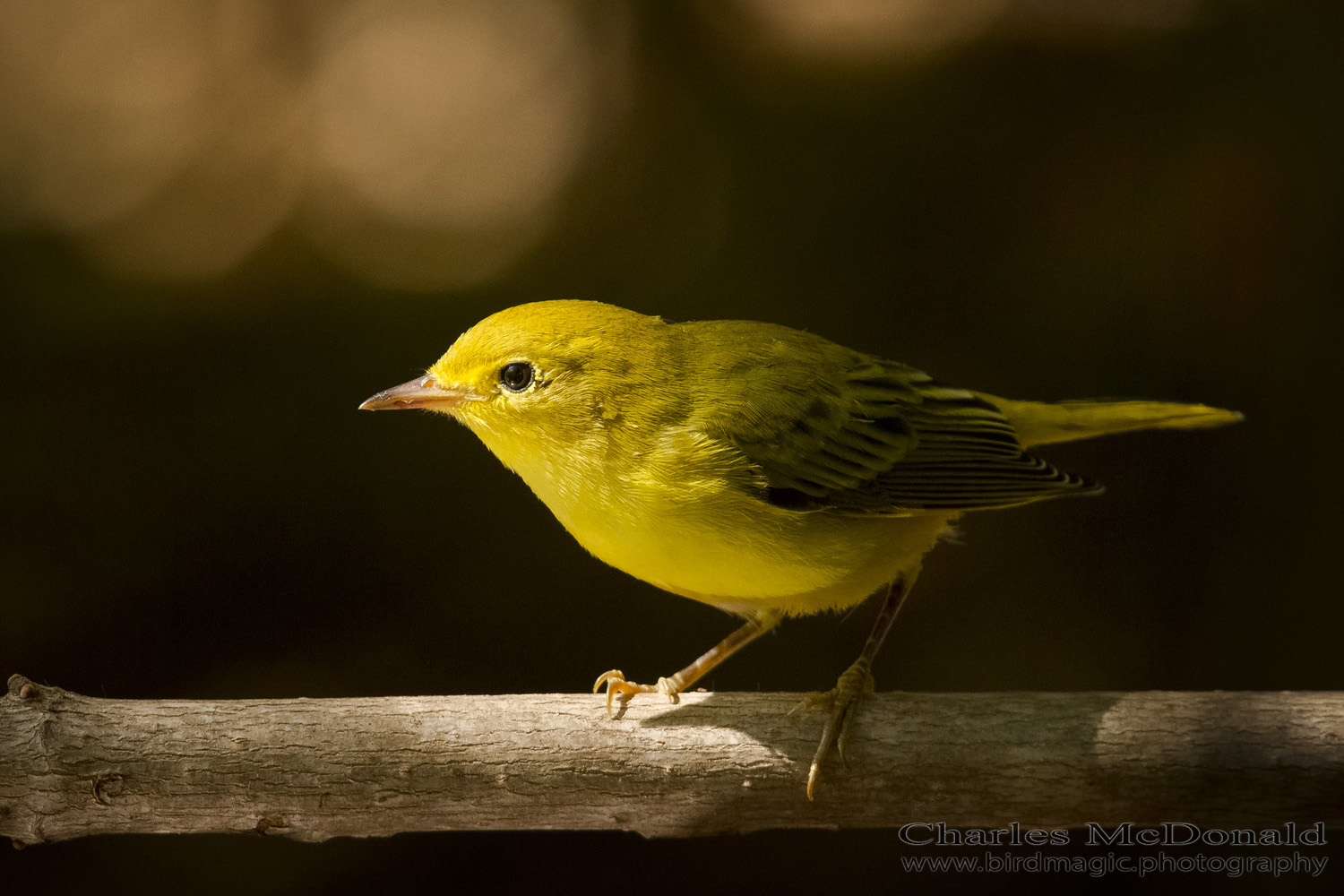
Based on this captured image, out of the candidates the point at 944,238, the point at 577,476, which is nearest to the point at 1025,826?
the point at 577,476

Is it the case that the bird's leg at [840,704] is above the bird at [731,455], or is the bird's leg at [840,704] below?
below

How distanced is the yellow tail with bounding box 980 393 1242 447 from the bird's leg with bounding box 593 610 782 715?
2.48ft

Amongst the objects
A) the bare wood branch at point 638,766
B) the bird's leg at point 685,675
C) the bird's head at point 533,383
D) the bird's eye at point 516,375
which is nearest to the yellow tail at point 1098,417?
the bare wood branch at point 638,766

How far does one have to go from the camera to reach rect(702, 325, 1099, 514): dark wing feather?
1.96m

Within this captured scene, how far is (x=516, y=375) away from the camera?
184 cm

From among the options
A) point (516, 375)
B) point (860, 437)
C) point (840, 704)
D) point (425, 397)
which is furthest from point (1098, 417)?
point (425, 397)

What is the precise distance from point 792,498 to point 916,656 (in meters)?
1.35

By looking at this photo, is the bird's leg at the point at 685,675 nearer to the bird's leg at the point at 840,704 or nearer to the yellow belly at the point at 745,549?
the yellow belly at the point at 745,549

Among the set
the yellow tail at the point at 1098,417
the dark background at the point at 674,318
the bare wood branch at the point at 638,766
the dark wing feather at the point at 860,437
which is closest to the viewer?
the bare wood branch at the point at 638,766

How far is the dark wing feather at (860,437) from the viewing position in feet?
6.43

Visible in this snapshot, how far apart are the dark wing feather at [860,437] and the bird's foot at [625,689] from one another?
1.56ft

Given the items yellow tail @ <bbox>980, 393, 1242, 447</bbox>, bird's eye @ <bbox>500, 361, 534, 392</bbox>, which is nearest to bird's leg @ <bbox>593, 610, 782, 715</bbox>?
bird's eye @ <bbox>500, 361, 534, 392</bbox>

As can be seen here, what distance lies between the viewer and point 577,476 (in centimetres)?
185

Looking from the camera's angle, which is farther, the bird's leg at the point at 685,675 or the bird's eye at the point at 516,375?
the bird's leg at the point at 685,675
